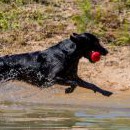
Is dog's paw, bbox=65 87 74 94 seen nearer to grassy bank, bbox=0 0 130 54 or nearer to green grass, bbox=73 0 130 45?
grassy bank, bbox=0 0 130 54

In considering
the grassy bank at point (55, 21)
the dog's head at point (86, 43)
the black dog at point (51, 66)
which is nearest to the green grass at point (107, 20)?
the grassy bank at point (55, 21)

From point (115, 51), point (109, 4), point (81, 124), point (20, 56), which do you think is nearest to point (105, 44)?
point (115, 51)

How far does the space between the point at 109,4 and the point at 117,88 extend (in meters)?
A: 2.61

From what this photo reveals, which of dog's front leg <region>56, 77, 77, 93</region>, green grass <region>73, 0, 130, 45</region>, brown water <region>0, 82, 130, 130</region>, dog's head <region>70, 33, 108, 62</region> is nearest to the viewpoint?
brown water <region>0, 82, 130, 130</region>

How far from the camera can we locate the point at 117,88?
10.6 metres

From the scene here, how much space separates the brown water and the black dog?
293mm

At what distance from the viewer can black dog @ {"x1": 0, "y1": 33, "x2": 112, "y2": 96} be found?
31.9 feet

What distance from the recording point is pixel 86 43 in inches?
393

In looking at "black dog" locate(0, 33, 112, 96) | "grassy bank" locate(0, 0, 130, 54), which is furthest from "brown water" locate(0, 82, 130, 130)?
"grassy bank" locate(0, 0, 130, 54)

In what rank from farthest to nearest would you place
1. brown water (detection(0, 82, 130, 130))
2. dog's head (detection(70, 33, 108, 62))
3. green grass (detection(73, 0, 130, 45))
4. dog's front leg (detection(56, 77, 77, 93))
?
1. green grass (detection(73, 0, 130, 45))
2. dog's head (detection(70, 33, 108, 62))
3. dog's front leg (detection(56, 77, 77, 93))
4. brown water (detection(0, 82, 130, 130))

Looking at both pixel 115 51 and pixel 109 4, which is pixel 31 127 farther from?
pixel 109 4

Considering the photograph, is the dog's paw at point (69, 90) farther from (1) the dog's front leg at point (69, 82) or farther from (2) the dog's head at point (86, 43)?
(2) the dog's head at point (86, 43)

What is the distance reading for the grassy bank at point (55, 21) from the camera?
11828mm

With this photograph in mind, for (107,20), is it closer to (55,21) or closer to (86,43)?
(55,21)
